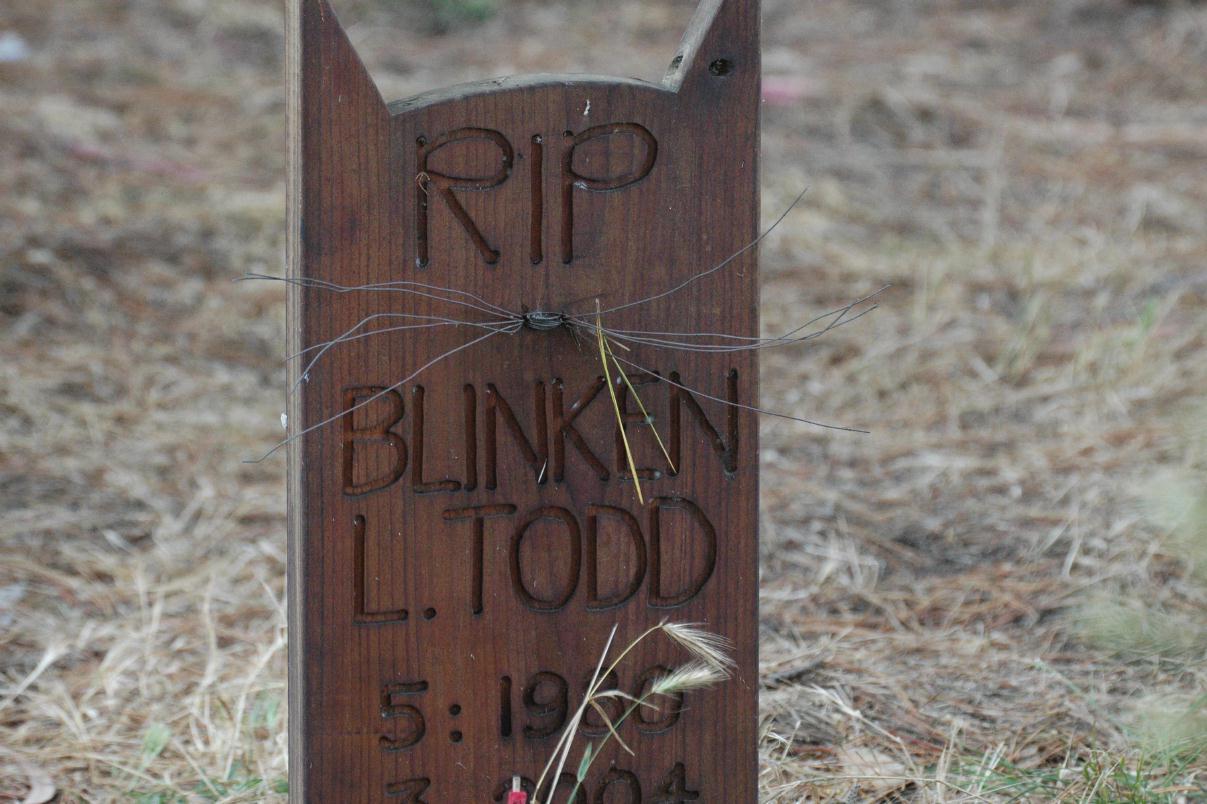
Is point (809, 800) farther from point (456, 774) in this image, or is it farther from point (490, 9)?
point (490, 9)

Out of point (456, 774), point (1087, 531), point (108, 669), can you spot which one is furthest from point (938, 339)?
point (456, 774)

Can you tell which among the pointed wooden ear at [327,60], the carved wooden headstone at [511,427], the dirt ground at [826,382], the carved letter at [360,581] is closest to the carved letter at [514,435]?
the carved wooden headstone at [511,427]

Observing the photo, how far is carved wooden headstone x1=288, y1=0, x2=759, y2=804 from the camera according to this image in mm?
1303

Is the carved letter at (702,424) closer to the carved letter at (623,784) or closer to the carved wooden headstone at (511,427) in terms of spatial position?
the carved wooden headstone at (511,427)

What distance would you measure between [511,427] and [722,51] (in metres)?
0.44

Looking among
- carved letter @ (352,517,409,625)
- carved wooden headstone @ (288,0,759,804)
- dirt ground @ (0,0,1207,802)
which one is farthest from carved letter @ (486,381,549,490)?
dirt ground @ (0,0,1207,802)

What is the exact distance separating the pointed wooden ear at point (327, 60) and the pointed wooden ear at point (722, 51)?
314 millimetres

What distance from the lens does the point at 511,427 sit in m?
1.35

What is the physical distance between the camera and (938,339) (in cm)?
367

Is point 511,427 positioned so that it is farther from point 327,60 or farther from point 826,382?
point 826,382

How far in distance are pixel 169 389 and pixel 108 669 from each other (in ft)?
4.38

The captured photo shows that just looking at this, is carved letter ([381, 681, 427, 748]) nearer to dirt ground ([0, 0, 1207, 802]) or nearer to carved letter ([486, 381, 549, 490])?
carved letter ([486, 381, 549, 490])

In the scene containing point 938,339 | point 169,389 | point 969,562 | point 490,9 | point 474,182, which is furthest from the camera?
point 490,9

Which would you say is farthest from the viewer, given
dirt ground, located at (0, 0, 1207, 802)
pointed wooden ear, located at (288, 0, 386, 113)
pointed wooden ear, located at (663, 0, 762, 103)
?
dirt ground, located at (0, 0, 1207, 802)
